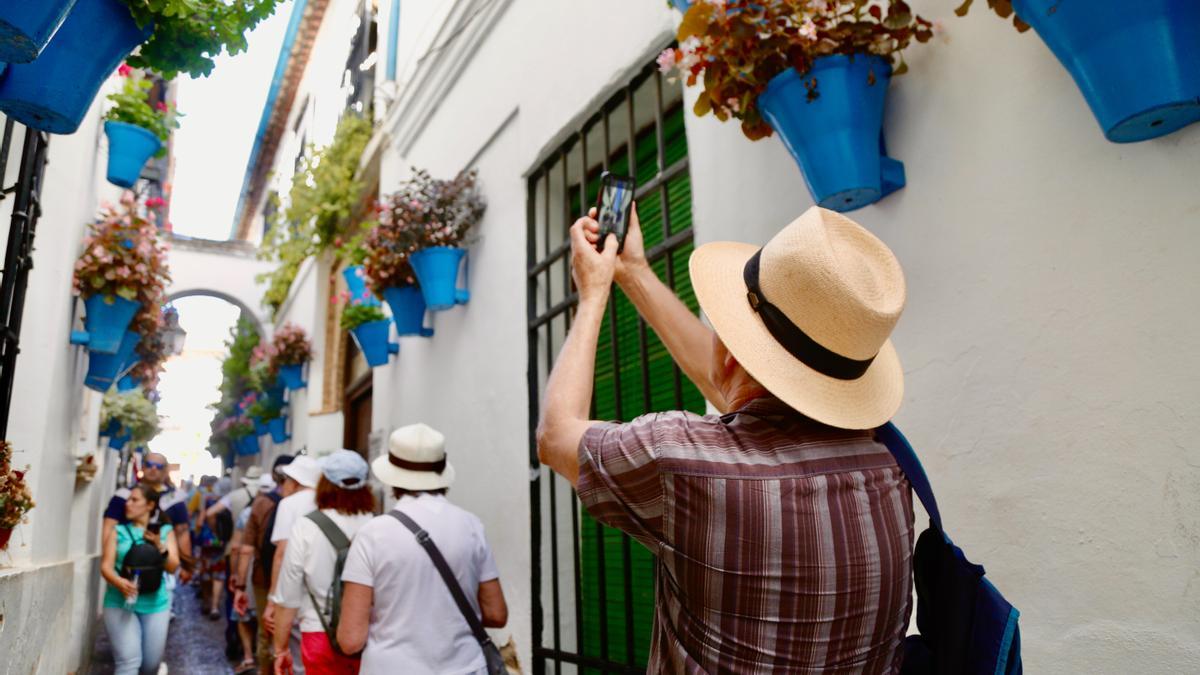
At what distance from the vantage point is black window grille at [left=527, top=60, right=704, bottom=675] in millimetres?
3289

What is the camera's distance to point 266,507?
5.96 m

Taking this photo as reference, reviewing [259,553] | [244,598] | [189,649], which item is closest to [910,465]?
[259,553]

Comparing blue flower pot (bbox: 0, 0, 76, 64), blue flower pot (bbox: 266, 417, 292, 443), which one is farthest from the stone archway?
blue flower pot (bbox: 0, 0, 76, 64)

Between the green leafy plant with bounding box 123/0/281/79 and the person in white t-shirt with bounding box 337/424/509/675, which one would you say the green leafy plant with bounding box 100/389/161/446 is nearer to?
the green leafy plant with bounding box 123/0/281/79

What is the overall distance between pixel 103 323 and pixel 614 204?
4247 mm

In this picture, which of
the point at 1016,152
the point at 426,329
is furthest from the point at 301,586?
the point at 1016,152

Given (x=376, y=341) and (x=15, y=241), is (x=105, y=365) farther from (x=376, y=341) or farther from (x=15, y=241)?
(x=15, y=241)

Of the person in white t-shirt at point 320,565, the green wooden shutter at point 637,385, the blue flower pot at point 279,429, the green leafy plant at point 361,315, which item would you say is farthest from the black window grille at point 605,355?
the blue flower pot at point 279,429

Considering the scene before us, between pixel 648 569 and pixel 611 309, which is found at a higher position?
pixel 611 309

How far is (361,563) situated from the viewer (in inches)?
113

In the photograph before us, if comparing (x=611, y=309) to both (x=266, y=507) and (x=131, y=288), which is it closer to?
(x=131, y=288)

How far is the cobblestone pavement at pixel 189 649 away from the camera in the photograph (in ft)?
24.6

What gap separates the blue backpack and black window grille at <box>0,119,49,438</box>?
332 cm

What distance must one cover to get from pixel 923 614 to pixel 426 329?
4610 mm
